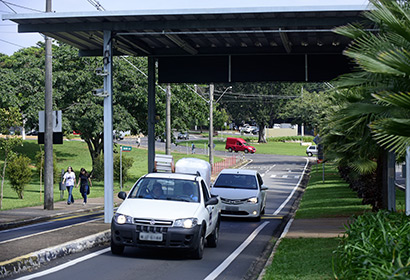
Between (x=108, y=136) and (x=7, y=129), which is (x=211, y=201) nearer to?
(x=108, y=136)

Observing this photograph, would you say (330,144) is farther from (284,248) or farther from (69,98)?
(69,98)

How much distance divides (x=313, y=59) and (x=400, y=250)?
50.8ft

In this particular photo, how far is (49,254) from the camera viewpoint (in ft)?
38.9

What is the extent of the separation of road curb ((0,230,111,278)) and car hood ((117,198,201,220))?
4.07 ft

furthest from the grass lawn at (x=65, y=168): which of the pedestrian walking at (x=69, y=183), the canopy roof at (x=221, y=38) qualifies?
the canopy roof at (x=221, y=38)

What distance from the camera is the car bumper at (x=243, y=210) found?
2184 cm

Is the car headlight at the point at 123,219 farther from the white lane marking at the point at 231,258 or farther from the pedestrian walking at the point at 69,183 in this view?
the pedestrian walking at the point at 69,183

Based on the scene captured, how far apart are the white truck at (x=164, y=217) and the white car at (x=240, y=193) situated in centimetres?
791

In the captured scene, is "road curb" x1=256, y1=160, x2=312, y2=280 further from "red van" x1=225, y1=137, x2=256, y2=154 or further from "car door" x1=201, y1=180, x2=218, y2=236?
"red van" x1=225, y1=137, x2=256, y2=154

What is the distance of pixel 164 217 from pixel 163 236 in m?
0.37

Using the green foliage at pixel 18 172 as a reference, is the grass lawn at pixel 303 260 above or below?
below

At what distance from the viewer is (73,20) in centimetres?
1769

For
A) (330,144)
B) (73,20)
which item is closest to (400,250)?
(73,20)

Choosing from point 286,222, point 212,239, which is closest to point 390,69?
point 212,239
